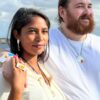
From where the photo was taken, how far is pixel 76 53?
4.23 metres

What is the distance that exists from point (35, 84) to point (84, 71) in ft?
3.51

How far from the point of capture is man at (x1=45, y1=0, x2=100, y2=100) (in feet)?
13.2

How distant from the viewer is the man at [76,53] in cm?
402

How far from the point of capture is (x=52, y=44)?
422cm

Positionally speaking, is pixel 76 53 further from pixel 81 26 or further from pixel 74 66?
pixel 81 26

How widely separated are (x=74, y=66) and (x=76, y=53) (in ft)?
0.61

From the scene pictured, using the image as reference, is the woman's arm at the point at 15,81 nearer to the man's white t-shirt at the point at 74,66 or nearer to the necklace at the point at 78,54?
the man's white t-shirt at the point at 74,66

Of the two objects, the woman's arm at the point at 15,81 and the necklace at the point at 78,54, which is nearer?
the woman's arm at the point at 15,81

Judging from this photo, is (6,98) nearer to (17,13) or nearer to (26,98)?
(26,98)

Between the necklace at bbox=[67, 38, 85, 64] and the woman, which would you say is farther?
the necklace at bbox=[67, 38, 85, 64]

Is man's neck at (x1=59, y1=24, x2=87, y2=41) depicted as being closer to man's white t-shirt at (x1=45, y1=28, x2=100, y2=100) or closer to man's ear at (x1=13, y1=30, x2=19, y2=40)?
man's white t-shirt at (x1=45, y1=28, x2=100, y2=100)

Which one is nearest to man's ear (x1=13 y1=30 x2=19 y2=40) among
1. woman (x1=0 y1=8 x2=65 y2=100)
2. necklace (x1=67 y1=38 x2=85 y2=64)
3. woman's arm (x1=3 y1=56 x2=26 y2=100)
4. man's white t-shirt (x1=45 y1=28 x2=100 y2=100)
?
woman (x1=0 y1=8 x2=65 y2=100)

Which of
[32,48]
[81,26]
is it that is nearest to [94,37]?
[81,26]

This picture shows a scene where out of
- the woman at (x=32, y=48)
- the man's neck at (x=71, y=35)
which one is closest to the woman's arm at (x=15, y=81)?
the woman at (x=32, y=48)
